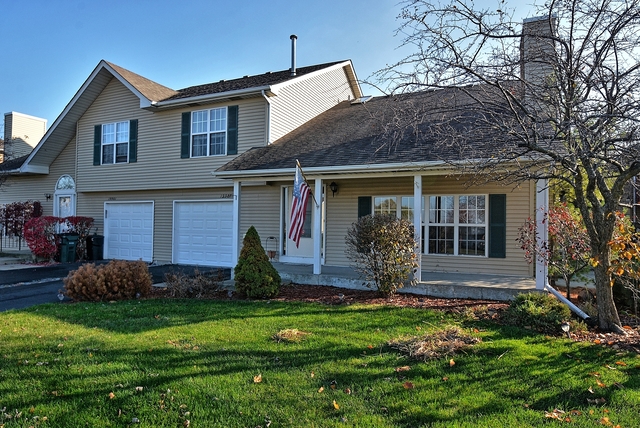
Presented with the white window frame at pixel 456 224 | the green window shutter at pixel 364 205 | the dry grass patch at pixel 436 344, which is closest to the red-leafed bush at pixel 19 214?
the green window shutter at pixel 364 205

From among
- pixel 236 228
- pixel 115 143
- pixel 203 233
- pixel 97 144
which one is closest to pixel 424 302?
pixel 236 228

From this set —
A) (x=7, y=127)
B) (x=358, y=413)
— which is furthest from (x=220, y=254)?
(x=7, y=127)

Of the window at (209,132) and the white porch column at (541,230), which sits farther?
the window at (209,132)

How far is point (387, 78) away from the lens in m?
6.23

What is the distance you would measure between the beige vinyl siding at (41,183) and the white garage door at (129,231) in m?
2.63

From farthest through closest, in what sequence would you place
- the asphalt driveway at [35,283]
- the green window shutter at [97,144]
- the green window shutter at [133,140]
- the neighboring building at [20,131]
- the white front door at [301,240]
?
the neighboring building at [20,131], the green window shutter at [97,144], the green window shutter at [133,140], the white front door at [301,240], the asphalt driveway at [35,283]

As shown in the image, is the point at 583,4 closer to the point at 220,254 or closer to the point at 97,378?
the point at 97,378

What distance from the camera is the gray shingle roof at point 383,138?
7.27 metres

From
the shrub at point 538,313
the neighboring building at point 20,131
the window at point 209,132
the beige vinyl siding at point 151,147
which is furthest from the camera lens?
the neighboring building at point 20,131

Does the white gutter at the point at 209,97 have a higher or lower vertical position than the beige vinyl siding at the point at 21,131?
lower

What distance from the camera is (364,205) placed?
37.0 feet

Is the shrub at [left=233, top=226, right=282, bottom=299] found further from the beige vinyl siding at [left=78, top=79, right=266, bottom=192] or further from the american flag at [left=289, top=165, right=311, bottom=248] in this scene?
the beige vinyl siding at [left=78, top=79, right=266, bottom=192]

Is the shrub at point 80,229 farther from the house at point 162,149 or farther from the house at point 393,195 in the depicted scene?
the house at point 393,195

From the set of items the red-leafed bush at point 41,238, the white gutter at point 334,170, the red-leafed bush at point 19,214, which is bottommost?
the red-leafed bush at point 41,238
